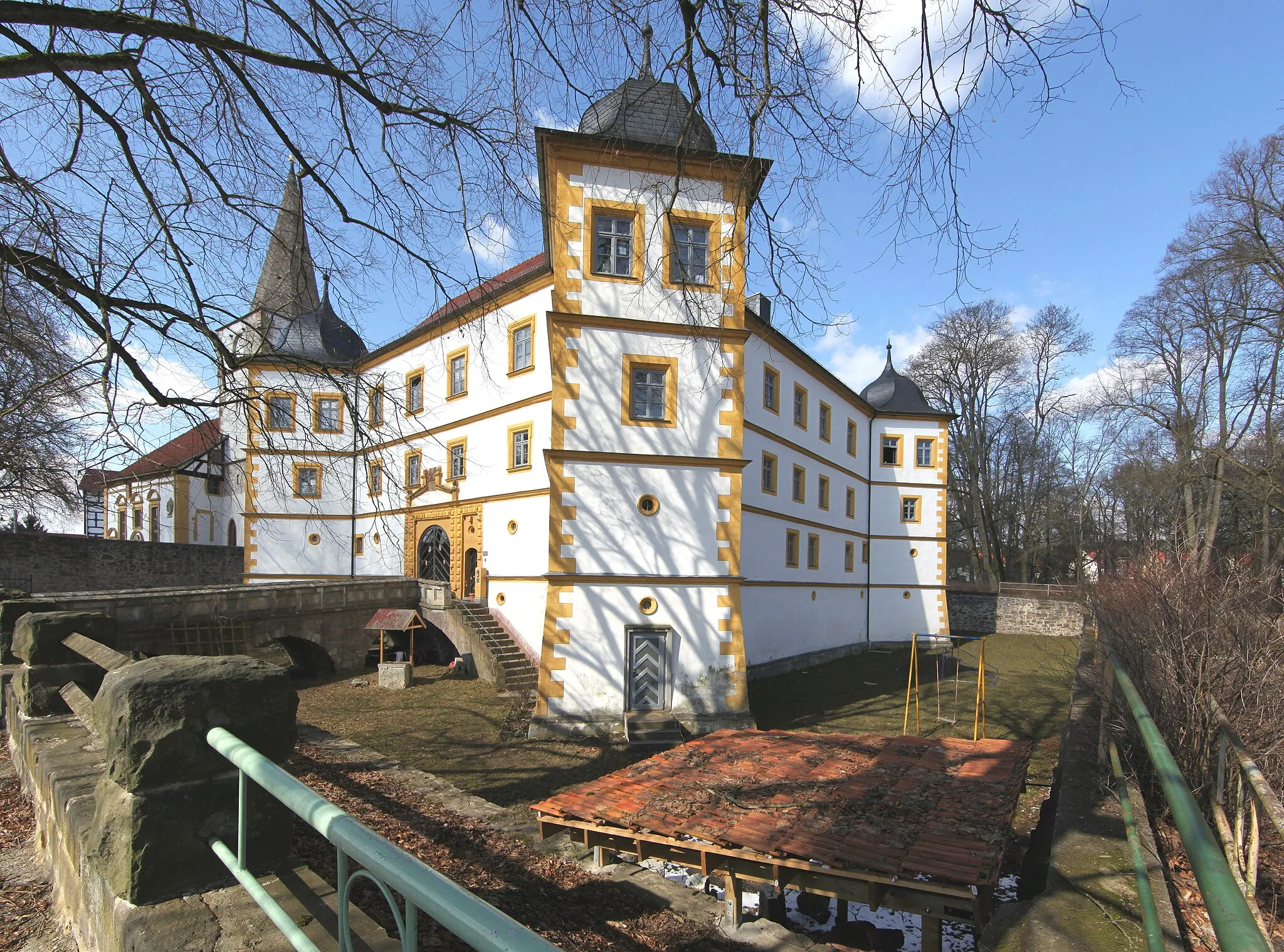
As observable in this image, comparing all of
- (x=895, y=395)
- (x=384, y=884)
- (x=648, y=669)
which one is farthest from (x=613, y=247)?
(x=895, y=395)

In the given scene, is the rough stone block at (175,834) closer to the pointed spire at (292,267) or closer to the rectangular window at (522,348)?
the pointed spire at (292,267)

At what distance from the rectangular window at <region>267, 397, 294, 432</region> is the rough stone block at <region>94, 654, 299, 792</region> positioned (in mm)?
3913

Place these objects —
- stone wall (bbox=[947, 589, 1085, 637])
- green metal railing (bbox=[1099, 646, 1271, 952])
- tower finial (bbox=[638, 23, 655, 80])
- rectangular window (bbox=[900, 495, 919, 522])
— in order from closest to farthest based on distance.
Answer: green metal railing (bbox=[1099, 646, 1271, 952])
tower finial (bbox=[638, 23, 655, 80])
rectangular window (bbox=[900, 495, 919, 522])
stone wall (bbox=[947, 589, 1085, 637])

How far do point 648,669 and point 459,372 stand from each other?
1063 cm

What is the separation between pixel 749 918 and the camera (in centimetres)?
711

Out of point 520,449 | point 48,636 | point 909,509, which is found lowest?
point 48,636

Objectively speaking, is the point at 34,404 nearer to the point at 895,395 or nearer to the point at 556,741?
the point at 556,741

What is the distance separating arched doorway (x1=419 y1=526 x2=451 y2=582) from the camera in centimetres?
2088

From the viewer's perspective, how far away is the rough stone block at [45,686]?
15.7 ft

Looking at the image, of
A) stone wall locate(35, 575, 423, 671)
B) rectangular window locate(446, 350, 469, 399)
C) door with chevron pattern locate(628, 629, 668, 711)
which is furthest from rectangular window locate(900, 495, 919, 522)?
door with chevron pattern locate(628, 629, 668, 711)

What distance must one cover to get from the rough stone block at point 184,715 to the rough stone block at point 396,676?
597 inches

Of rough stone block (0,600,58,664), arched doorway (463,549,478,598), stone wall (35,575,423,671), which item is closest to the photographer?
rough stone block (0,600,58,664)

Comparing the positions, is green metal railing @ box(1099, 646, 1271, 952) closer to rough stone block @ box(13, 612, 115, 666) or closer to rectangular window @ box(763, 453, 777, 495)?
rough stone block @ box(13, 612, 115, 666)

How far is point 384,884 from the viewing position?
146 cm
